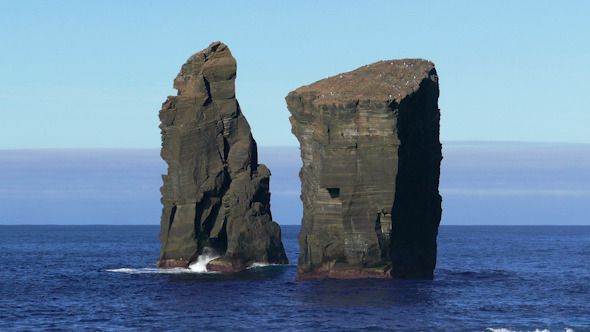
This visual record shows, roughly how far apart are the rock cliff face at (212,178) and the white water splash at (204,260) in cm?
37

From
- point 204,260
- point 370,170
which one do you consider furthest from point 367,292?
point 204,260

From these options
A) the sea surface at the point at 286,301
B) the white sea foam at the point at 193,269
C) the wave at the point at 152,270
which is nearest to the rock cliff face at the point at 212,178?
the white sea foam at the point at 193,269

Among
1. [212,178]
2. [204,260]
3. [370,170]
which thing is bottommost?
[204,260]

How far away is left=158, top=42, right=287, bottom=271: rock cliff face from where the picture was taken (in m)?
80.9

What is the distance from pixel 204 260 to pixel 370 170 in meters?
27.8

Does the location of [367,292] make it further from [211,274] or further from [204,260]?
[204,260]

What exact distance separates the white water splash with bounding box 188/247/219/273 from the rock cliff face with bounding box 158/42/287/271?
37 centimetres

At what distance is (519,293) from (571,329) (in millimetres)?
16119

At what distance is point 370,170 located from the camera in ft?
193

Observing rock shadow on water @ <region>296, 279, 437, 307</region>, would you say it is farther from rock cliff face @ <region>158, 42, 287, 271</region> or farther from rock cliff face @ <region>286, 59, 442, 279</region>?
rock cliff face @ <region>158, 42, 287, 271</region>

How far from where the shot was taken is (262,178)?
273 feet

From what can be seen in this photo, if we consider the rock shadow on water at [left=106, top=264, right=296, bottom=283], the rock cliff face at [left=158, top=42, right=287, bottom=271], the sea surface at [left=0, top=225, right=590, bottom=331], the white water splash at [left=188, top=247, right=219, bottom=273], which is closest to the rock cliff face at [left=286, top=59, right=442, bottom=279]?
the sea surface at [left=0, top=225, right=590, bottom=331]

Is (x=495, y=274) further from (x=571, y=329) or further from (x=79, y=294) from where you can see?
(x=79, y=294)

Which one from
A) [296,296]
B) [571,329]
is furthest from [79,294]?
[571,329]
